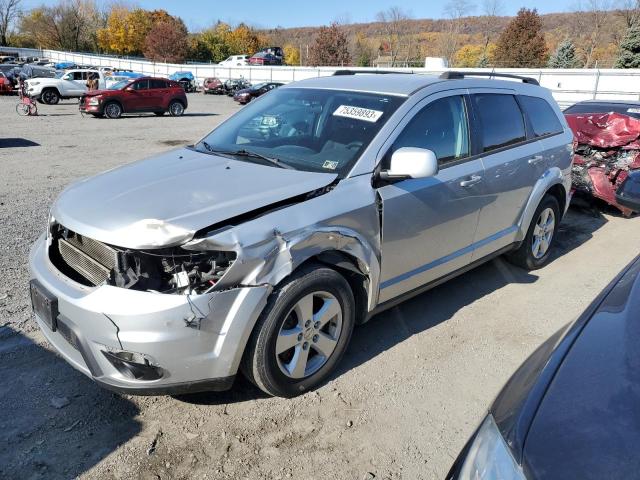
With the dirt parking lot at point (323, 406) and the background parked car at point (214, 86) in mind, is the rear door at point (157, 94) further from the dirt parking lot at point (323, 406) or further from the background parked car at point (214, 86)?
the dirt parking lot at point (323, 406)

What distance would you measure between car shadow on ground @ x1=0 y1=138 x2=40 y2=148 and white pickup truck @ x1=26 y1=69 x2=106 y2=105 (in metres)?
15.2

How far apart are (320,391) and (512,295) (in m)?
2.33

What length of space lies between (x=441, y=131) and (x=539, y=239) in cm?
206

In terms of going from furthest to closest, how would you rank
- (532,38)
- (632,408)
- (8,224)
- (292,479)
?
(532,38) < (8,224) < (292,479) < (632,408)

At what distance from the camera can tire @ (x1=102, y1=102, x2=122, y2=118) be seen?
21.5 meters

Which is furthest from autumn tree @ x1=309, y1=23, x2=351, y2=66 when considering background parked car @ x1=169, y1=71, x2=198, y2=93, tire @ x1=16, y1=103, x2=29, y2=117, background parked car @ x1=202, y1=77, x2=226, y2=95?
tire @ x1=16, y1=103, x2=29, y2=117

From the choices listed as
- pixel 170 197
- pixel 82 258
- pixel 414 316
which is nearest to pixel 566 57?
pixel 414 316

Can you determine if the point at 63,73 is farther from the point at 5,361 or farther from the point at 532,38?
the point at 532,38

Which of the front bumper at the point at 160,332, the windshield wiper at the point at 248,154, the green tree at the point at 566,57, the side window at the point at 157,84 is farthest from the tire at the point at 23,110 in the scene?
the green tree at the point at 566,57

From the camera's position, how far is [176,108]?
24.0 metres

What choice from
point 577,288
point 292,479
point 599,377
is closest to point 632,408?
point 599,377

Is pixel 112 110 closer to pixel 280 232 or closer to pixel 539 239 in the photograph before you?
pixel 539 239

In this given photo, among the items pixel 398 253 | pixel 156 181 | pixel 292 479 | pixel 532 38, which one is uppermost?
pixel 532 38

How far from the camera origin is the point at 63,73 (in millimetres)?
29797
